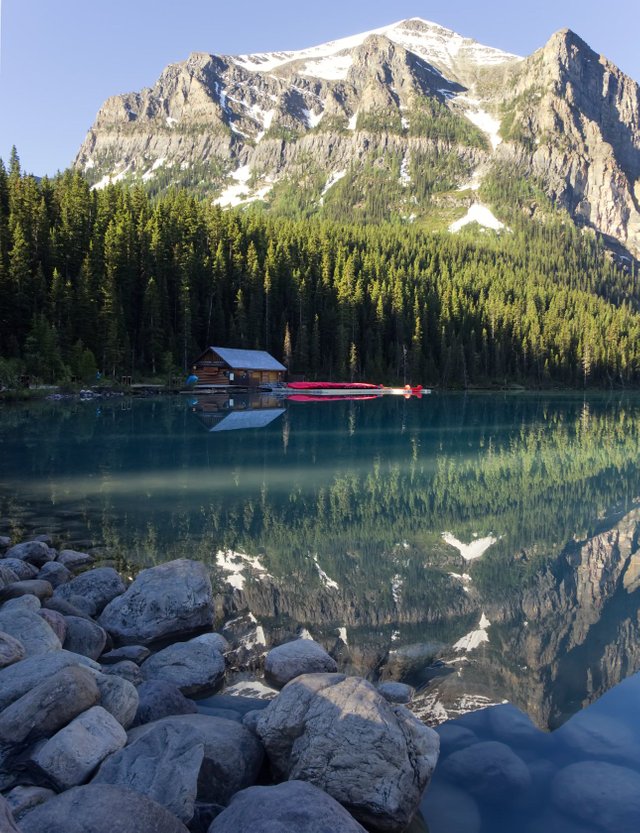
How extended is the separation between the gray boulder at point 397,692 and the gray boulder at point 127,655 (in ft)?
10.4

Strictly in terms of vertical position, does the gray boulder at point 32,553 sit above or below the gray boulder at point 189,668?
above

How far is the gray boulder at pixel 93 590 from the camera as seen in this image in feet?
29.0

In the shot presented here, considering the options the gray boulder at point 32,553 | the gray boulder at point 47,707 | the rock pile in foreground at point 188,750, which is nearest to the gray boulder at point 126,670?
the rock pile in foreground at point 188,750

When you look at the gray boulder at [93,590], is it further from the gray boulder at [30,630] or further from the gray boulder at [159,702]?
the gray boulder at [159,702]

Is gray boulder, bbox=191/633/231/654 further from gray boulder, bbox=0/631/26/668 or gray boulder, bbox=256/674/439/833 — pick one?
gray boulder, bbox=256/674/439/833

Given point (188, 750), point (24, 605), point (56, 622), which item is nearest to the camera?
point (188, 750)

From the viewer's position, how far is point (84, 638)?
24.8 feet

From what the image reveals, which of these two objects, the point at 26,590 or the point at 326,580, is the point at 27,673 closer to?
the point at 26,590

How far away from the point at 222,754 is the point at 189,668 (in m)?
2.22

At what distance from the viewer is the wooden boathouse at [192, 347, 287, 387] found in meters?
69.2

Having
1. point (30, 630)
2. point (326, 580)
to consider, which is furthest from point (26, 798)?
point (326, 580)

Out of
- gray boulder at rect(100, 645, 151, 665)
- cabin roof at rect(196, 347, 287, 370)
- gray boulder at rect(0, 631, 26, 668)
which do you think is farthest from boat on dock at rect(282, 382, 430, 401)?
gray boulder at rect(0, 631, 26, 668)

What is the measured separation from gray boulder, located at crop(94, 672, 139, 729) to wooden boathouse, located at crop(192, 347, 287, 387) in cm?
6368

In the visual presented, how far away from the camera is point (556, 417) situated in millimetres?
47594
